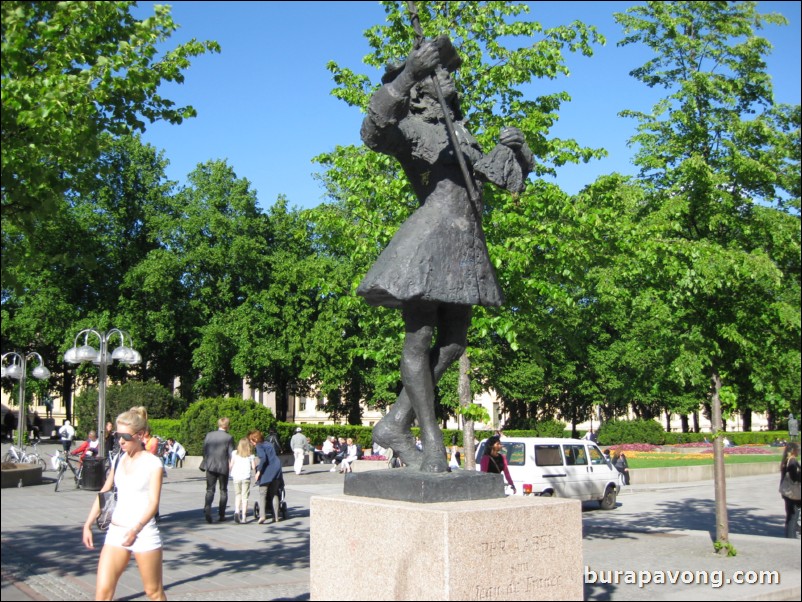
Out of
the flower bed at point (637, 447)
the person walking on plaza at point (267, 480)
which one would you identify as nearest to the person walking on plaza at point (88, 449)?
the person walking on plaza at point (267, 480)

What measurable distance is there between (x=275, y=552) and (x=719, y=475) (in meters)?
6.36

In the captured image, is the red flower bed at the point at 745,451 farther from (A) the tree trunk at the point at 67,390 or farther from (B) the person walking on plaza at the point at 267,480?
(A) the tree trunk at the point at 67,390

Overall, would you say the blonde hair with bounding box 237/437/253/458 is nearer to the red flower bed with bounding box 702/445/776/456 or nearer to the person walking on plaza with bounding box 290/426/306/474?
the person walking on plaza with bounding box 290/426/306/474

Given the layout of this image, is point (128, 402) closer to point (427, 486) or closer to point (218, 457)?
point (218, 457)

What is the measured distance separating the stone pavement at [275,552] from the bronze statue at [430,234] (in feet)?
3.34

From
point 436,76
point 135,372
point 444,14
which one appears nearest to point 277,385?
point 135,372

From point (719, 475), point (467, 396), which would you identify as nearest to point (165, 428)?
point (467, 396)

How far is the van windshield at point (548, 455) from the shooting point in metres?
19.3

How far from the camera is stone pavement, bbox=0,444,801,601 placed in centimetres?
802

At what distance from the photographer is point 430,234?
5.61 metres

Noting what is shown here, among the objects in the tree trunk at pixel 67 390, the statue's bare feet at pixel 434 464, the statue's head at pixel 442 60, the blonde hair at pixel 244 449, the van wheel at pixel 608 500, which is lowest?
the van wheel at pixel 608 500

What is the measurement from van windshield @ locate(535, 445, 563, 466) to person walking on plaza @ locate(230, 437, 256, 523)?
6.75 m

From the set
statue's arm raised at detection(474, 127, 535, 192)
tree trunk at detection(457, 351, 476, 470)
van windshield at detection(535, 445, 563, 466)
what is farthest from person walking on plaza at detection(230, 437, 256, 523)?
statue's arm raised at detection(474, 127, 535, 192)

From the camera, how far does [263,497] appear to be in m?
15.1
